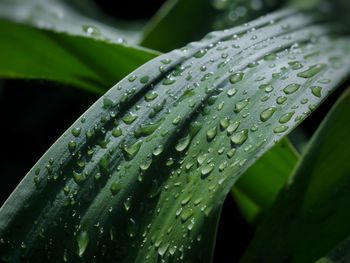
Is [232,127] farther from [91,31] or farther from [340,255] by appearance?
[91,31]

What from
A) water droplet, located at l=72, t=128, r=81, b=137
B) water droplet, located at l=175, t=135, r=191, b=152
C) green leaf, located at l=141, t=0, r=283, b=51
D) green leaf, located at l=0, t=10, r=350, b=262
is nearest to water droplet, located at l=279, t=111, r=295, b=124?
green leaf, located at l=0, t=10, r=350, b=262

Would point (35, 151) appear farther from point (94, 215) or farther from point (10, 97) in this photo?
point (94, 215)

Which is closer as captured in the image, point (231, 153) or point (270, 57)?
point (231, 153)

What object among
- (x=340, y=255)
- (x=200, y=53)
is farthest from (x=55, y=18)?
(x=340, y=255)

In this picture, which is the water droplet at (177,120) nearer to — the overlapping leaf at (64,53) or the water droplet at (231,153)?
the water droplet at (231,153)

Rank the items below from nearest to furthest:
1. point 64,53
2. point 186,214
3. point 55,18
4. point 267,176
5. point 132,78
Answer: point 186,214 < point 132,78 < point 267,176 < point 64,53 < point 55,18

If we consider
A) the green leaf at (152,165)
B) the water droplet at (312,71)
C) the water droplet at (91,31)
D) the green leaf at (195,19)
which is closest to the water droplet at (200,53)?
the green leaf at (152,165)

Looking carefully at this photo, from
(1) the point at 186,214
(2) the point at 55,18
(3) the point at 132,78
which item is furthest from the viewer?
(2) the point at 55,18
